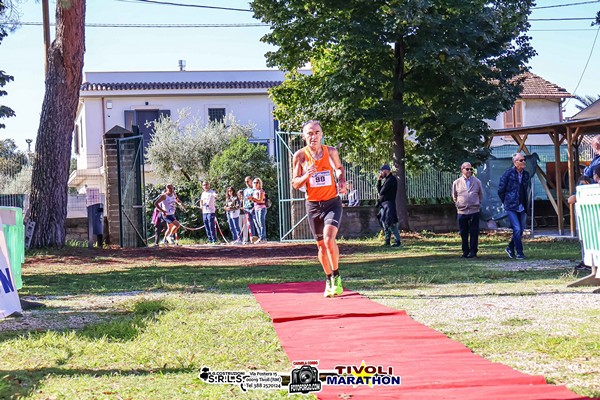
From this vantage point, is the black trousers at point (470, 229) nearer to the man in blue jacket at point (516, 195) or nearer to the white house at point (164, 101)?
the man in blue jacket at point (516, 195)

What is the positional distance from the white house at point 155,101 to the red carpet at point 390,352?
128 ft

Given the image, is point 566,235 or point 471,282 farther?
point 566,235

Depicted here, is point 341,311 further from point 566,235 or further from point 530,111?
point 530,111

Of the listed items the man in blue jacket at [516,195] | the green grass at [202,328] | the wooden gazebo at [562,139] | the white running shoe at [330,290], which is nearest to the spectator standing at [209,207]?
the wooden gazebo at [562,139]

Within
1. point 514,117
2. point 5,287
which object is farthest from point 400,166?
point 514,117

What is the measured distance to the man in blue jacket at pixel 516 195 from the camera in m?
17.1

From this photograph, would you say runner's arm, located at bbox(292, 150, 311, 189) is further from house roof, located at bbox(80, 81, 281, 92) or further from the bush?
house roof, located at bbox(80, 81, 281, 92)

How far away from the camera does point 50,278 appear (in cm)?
1589

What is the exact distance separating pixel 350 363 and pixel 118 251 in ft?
59.7

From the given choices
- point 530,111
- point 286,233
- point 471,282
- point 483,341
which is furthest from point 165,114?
point 483,341

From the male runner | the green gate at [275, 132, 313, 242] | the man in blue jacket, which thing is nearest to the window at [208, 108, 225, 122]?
the green gate at [275, 132, 313, 242]

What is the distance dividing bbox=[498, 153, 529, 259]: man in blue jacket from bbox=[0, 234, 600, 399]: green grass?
3.84 feet

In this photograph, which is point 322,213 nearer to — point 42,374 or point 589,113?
point 42,374

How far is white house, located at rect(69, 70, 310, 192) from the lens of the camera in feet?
161
